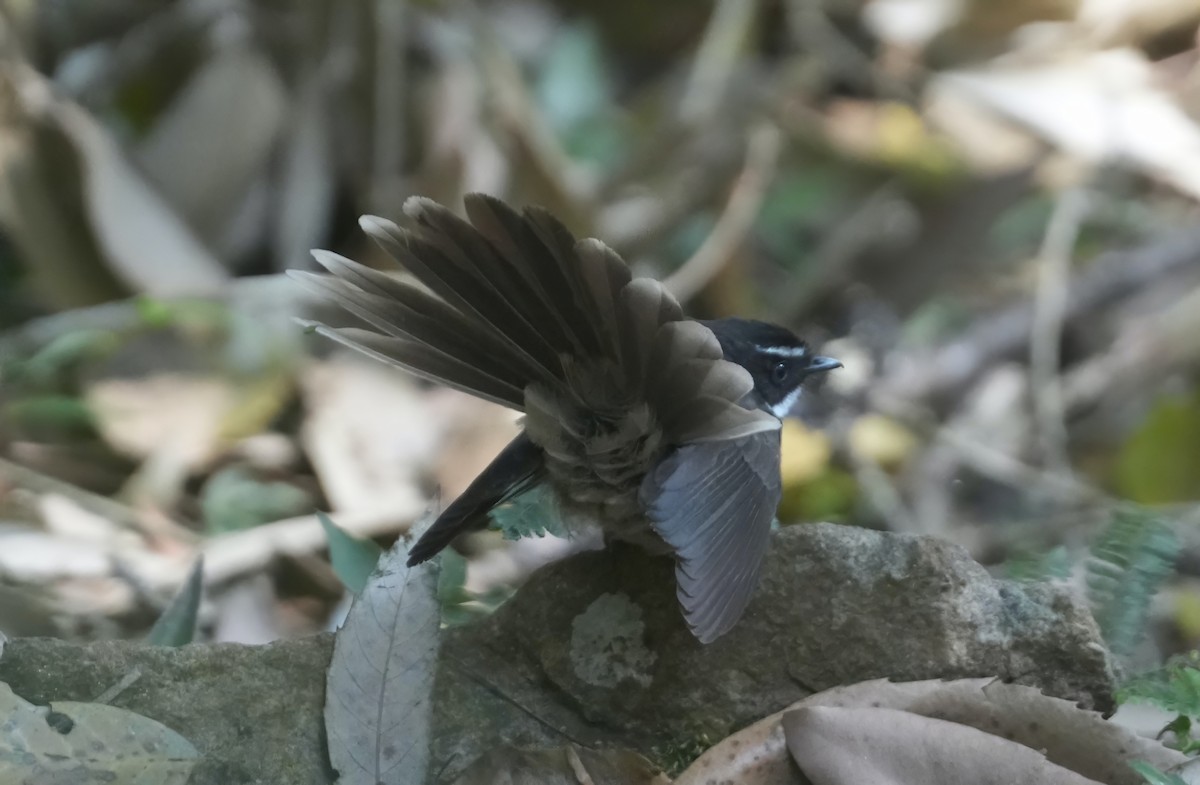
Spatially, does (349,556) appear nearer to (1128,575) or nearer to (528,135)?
(1128,575)

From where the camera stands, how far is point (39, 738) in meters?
1.44

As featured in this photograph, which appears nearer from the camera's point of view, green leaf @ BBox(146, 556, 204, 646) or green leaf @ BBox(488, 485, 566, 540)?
green leaf @ BBox(488, 485, 566, 540)

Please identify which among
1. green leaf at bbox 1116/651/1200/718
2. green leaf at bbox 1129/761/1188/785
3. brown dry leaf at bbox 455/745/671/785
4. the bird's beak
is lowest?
brown dry leaf at bbox 455/745/671/785

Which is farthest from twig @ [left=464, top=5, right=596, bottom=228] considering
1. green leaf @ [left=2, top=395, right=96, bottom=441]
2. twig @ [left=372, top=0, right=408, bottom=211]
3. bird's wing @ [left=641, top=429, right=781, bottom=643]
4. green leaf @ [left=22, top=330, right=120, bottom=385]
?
bird's wing @ [left=641, top=429, right=781, bottom=643]

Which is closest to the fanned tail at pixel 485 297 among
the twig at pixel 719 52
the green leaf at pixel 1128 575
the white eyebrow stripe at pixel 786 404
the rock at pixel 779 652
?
the rock at pixel 779 652

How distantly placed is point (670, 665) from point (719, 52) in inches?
168

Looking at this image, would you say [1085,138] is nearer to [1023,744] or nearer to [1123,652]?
[1123,652]

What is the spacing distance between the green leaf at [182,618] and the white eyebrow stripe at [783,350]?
4.14 ft

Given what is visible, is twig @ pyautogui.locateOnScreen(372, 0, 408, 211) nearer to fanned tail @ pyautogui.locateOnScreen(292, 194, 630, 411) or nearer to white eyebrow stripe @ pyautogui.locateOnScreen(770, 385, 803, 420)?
white eyebrow stripe @ pyautogui.locateOnScreen(770, 385, 803, 420)

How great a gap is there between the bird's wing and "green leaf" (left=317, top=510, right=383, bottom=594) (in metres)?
0.67

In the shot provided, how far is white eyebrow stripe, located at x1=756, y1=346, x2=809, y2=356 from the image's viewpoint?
230 centimetres

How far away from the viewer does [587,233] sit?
4.18 m

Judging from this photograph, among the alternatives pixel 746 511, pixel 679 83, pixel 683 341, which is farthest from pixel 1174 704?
pixel 679 83

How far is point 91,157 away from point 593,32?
308 cm
